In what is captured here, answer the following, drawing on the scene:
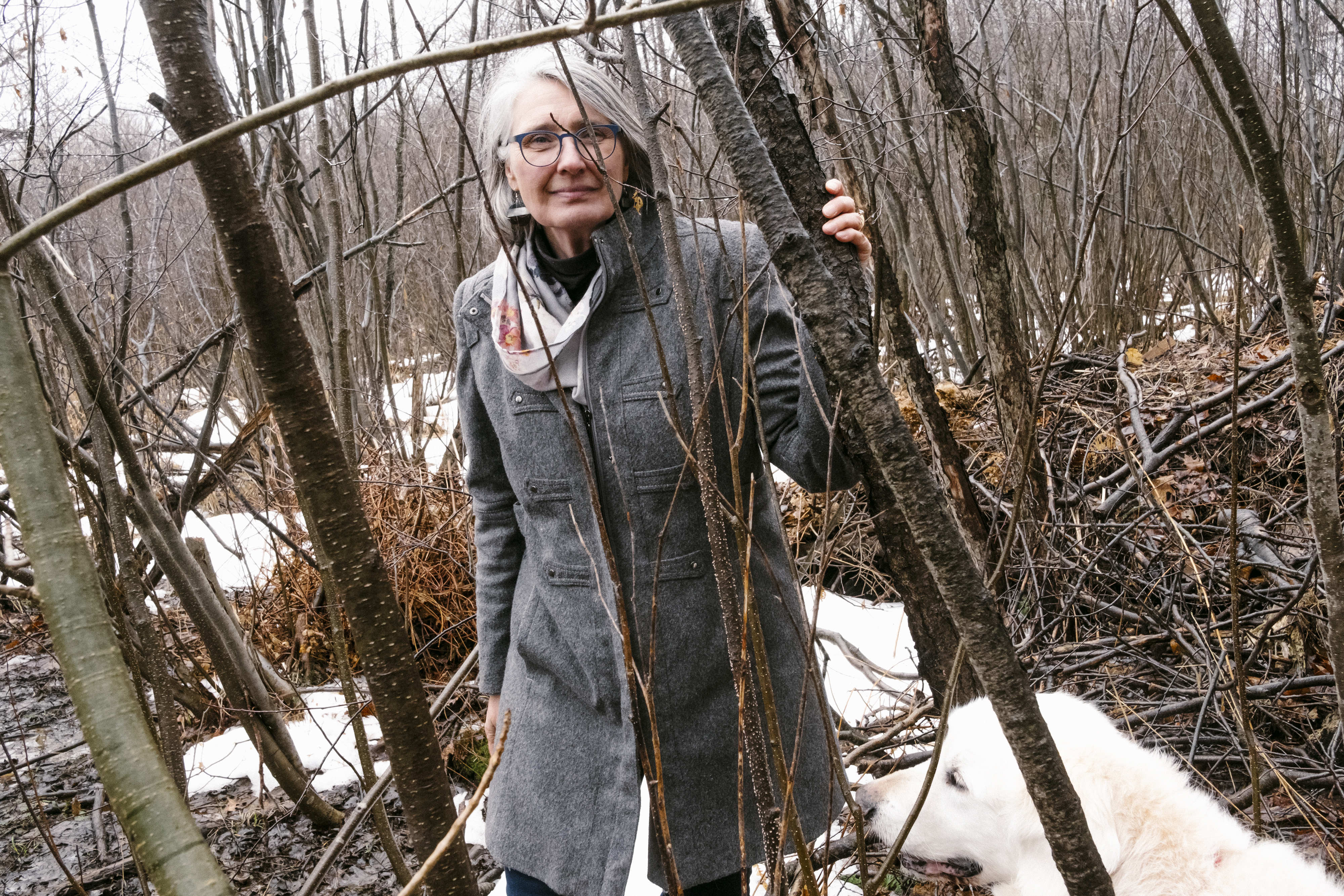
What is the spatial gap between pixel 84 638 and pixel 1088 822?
155 cm

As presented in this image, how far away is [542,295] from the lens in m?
1.92

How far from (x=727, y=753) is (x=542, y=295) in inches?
43.7

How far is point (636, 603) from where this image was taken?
178 cm

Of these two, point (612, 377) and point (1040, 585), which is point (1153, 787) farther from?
point (1040, 585)

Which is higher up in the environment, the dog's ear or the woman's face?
the woman's face

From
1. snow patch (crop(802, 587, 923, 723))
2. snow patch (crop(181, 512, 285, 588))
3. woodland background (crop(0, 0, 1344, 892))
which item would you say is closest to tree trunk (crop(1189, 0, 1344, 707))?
woodland background (crop(0, 0, 1344, 892))

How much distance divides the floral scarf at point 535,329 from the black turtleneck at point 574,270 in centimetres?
2

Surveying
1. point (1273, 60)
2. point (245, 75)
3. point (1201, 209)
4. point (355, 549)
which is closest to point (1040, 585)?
point (355, 549)

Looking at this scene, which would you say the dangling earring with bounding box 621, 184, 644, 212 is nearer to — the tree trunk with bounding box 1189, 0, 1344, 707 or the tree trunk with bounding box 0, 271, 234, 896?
the tree trunk with bounding box 1189, 0, 1344, 707

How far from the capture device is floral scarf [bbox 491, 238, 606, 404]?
1.82 meters

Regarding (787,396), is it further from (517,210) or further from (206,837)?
(206,837)

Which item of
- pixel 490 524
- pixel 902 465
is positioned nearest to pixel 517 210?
pixel 490 524

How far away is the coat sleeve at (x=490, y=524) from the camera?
215 centimetres

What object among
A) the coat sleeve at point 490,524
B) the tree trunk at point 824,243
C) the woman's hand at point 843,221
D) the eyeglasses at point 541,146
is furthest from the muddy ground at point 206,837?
the woman's hand at point 843,221
